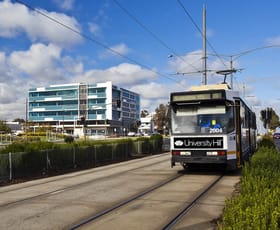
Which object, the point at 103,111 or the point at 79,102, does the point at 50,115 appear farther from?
the point at 103,111

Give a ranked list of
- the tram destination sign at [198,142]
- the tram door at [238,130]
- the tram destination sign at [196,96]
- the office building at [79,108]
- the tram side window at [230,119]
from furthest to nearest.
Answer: the office building at [79,108] → the tram door at [238,130] → the tram destination sign at [196,96] → the tram side window at [230,119] → the tram destination sign at [198,142]

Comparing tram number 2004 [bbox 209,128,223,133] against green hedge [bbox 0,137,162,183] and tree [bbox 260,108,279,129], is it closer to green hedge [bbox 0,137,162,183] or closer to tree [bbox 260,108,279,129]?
green hedge [bbox 0,137,162,183]

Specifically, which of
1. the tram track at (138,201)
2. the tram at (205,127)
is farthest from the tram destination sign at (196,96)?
the tram track at (138,201)

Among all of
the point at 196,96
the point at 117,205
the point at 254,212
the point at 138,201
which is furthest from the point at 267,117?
the point at 254,212

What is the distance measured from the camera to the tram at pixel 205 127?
46.2ft

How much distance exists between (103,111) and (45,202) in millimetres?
115929

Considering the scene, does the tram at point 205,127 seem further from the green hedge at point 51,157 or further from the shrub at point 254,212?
the shrub at point 254,212

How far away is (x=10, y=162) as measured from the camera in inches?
617

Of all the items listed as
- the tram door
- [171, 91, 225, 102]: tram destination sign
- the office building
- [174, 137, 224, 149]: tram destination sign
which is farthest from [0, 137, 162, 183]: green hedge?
the office building

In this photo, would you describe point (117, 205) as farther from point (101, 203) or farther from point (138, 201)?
point (138, 201)

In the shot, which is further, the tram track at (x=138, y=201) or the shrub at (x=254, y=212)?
the tram track at (x=138, y=201)

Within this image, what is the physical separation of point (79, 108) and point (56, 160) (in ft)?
360

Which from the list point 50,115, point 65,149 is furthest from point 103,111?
point 65,149

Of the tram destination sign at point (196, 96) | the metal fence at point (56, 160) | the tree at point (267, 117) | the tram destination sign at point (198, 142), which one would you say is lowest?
the metal fence at point (56, 160)
